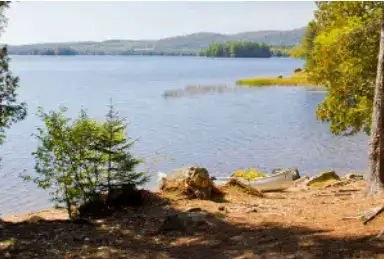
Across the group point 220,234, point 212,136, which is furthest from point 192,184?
point 212,136

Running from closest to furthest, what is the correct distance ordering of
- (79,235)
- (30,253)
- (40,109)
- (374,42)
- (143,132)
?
(30,253) < (79,235) < (40,109) < (374,42) < (143,132)

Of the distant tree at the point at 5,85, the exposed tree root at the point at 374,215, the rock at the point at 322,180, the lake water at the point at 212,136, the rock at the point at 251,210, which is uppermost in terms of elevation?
the distant tree at the point at 5,85

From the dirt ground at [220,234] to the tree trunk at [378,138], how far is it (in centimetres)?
57

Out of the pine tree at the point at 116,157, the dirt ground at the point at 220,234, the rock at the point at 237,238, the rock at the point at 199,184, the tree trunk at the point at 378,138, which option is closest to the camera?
the dirt ground at the point at 220,234

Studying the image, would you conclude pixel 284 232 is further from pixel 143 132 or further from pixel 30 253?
pixel 143 132

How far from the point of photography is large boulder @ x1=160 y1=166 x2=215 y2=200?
1783cm

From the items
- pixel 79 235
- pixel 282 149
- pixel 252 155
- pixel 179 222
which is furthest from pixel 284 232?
pixel 282 149

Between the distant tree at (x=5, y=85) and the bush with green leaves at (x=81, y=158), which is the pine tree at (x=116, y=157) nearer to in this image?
the bush with green leaves at (x=81, y=158)

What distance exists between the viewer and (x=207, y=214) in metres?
14.4

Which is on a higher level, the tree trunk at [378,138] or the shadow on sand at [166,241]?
the tree trunk at [378,138]

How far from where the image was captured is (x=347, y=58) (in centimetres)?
1978

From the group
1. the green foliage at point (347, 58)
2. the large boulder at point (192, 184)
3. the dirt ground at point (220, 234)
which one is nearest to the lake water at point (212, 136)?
the large boulder at point (192, 184)

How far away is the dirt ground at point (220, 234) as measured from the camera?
1036cm

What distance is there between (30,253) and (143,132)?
39321mm
